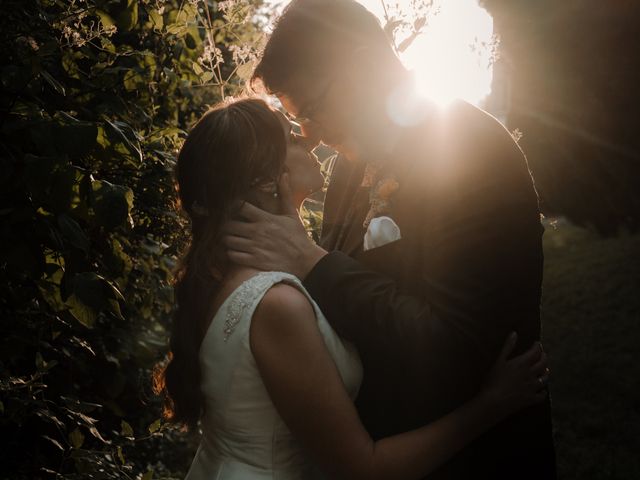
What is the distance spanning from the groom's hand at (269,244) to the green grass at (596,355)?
211 centimetres

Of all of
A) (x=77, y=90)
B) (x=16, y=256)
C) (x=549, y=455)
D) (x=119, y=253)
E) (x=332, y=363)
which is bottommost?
(x=549, y=455)

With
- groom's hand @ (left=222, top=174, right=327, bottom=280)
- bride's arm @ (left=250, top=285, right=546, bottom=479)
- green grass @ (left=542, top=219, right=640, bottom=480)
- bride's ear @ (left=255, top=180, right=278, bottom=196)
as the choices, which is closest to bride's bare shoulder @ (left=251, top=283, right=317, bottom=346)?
bride's arm @ (left=250, top=285, right=546, bottom=479)

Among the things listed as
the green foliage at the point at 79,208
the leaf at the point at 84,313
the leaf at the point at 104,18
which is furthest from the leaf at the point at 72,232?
the leaf at the point at 104,18

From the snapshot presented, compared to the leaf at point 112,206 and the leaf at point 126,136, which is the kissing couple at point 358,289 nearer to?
the leaf at point 126,136

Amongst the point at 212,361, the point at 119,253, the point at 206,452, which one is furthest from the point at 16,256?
the point at 206,452

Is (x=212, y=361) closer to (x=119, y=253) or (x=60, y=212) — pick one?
(x=119, y=253)

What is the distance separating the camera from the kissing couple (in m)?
1.89

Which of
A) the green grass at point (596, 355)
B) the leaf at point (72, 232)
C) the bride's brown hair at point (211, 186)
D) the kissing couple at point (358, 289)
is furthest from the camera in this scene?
the green grass at point (596, 355)

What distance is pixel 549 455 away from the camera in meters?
2.20

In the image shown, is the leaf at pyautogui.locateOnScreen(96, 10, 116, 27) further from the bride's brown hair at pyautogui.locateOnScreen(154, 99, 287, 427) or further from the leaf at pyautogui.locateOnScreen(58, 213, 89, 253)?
the leaf at pyautogui.locateOnScreen(58, 213, 89, 253)

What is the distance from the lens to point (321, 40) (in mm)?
2406

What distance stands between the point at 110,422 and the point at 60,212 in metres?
2.54

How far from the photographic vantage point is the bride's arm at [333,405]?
6.17 ft

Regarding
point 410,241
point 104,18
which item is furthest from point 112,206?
point 410,241
